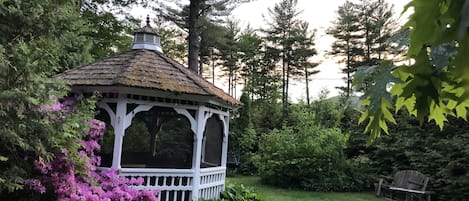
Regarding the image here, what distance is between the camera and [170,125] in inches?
445

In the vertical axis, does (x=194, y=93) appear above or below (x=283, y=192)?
above

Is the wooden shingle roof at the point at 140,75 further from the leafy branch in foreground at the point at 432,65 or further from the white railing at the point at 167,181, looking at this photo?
the leafy branch in foreground at the point at 432,65

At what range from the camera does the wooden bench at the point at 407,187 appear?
9.54 metres

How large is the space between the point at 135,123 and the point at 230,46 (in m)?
13.7

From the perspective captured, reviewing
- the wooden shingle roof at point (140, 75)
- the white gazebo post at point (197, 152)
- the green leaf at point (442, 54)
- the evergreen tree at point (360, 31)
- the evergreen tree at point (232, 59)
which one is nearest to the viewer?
the green leaf at point (442, 54)

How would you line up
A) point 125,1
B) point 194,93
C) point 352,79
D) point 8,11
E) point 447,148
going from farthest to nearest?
point 125,1
point 447,148
point 194,93
point 8,11
point 352,79

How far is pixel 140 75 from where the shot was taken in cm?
709

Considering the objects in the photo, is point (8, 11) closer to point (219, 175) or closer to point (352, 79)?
point (219, 175)

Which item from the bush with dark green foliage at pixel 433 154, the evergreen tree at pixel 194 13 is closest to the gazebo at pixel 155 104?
the evergreen tree at pixel 194 13

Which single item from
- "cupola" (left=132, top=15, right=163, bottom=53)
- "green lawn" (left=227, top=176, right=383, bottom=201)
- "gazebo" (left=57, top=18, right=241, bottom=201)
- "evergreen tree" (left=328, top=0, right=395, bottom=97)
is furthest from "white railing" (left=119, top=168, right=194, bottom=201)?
"evergreen tree" (left=328, top=0, right=395, bottom=97)

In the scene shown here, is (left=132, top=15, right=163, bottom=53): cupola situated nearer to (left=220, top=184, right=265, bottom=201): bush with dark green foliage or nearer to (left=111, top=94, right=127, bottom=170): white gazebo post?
(left=111, top=94, right=127, bottom=170): white gazebo post

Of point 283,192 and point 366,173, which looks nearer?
point 283,192

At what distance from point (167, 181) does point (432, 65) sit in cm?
698

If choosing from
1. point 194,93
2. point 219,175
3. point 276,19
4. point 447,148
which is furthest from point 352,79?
point 276,19
